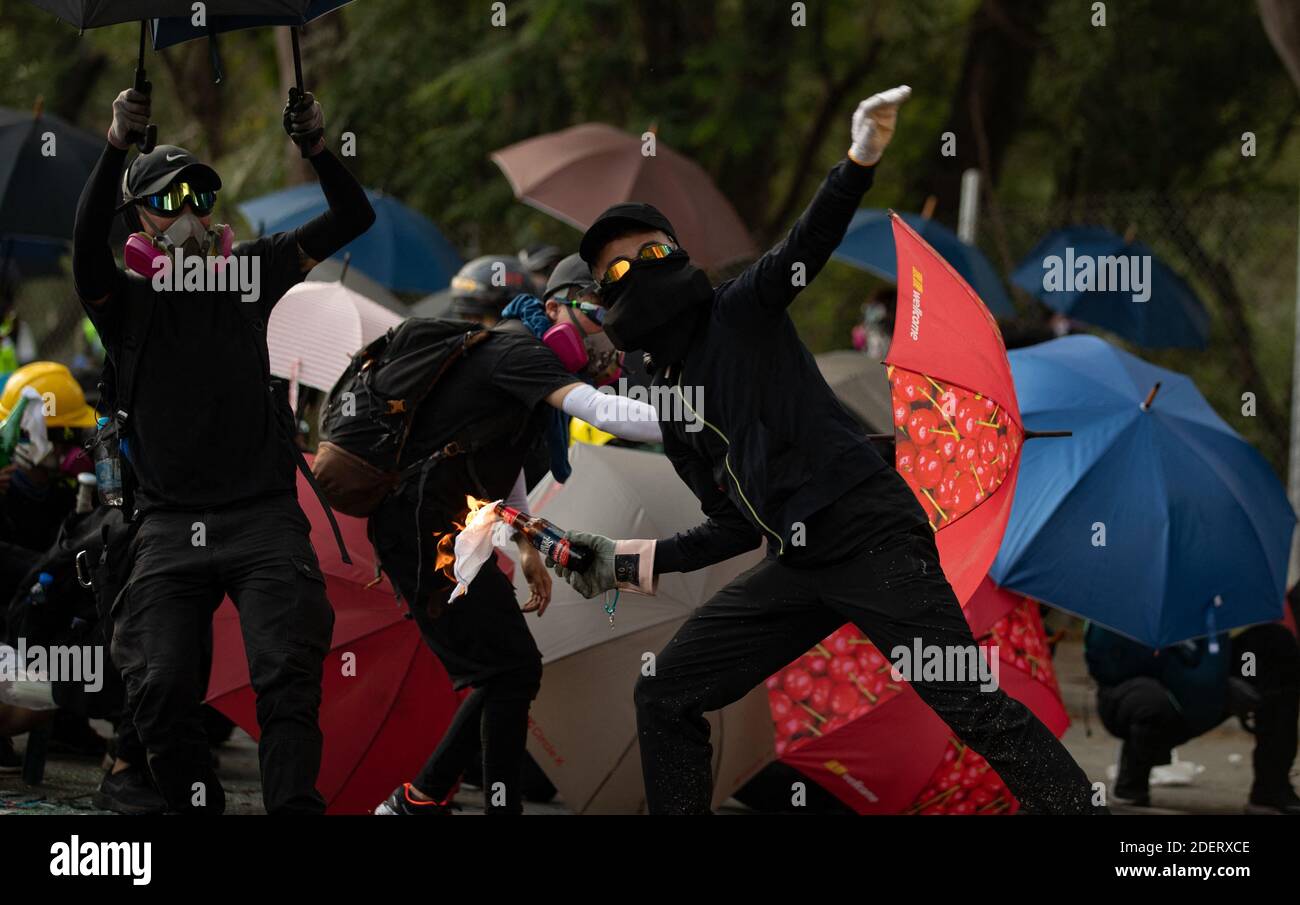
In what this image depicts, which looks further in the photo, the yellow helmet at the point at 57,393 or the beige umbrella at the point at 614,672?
the yellow helmet at the point at 57,393

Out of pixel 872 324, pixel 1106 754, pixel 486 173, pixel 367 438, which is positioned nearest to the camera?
pixel 367 438

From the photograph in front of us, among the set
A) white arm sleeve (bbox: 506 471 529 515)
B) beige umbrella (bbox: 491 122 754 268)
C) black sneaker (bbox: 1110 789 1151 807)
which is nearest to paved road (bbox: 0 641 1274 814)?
black sneaker (bbox: 1110 789 1151 807)

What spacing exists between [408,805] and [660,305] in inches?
75.9

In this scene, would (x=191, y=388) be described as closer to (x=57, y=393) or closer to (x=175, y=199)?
(x=175, y=199)

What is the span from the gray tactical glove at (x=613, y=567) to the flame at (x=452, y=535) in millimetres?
239

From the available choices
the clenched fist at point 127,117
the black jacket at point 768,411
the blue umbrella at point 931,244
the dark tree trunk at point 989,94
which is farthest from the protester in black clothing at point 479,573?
the dark tree trunk at point 989,94

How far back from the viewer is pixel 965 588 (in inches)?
195

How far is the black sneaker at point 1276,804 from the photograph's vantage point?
6.87 meters

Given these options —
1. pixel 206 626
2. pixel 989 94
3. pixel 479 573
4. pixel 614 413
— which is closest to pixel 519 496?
pixel 479 573

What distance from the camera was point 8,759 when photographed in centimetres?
638

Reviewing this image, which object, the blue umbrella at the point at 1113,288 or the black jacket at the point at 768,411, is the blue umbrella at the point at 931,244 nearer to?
the blue umbrella at the point at 1113,288
